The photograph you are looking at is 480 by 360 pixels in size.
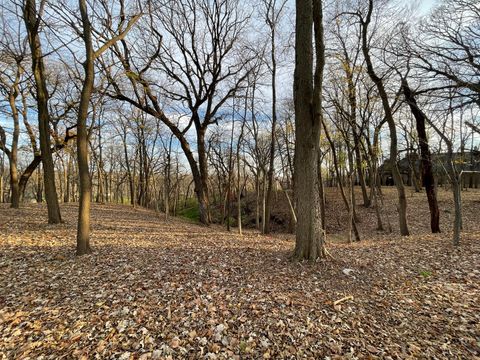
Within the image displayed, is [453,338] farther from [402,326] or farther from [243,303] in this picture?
[243,303]

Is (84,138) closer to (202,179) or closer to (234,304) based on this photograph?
(234,304)

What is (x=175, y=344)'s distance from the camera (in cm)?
295

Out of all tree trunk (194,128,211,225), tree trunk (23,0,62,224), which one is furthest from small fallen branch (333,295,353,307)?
tree trunk (194,128,211,225)

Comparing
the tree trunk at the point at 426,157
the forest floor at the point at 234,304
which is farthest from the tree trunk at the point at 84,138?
the tree trunk at the point at 426,157

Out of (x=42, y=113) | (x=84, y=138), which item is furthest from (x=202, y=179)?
(x=84, y=138)

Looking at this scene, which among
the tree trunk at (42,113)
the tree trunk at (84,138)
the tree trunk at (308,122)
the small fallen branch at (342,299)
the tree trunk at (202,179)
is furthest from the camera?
the tree trunk at (202,179)

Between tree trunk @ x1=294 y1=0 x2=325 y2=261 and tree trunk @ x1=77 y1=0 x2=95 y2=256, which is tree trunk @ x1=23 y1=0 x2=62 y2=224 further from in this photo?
tree trunk @ x1=294 y1=0 x2=325 y2=261

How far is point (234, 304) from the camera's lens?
3.81m

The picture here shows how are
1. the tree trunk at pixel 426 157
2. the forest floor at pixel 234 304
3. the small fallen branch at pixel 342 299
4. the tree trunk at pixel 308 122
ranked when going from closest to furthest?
the forest floor at pixel 234 304 → the small fallen branch at pixel 342 299 → the tree trunk at pixel 308 122 → the tree trunk at pixel 426 157

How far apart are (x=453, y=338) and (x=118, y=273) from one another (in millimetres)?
5432

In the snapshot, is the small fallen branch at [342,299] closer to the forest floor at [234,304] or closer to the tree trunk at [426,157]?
the forest floor at [234,304]

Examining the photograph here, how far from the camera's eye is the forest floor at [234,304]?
2.91 m

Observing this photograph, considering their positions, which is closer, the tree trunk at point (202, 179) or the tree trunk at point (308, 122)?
the tree trunk at point (308, 122)

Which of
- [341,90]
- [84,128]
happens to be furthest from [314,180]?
[341,90]
